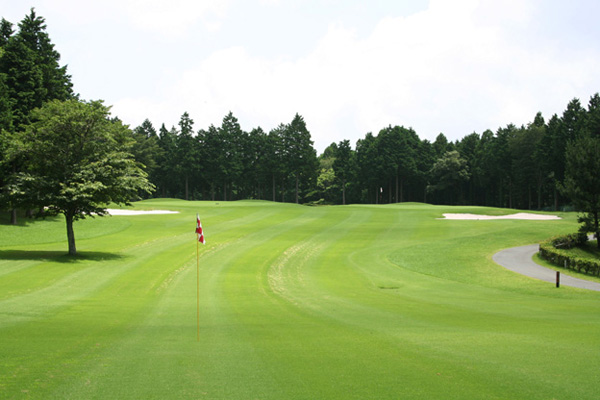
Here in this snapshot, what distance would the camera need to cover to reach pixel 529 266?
32344 millimetres

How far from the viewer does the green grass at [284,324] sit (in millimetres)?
7945

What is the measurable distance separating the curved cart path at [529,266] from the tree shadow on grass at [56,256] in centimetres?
2632

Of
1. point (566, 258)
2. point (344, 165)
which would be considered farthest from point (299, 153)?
point (566, 258)

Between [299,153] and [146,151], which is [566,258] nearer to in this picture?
[299,153]

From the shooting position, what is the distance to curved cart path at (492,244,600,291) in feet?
89.5

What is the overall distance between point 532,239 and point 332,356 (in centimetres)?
4051

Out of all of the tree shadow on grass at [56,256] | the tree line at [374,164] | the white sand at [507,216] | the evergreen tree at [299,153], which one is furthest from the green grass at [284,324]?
the evergreen tree at [299,153]

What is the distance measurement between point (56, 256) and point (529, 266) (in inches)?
1249

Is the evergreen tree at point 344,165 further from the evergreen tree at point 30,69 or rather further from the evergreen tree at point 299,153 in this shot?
the evergreen tree at point 30,69

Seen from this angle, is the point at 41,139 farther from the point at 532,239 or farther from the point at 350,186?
the point at 350,186

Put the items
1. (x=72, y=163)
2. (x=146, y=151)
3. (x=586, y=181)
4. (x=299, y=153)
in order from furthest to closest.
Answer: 1. (x=299, y=153)
2. (x=146, y=151)
3. (x=586, y=181)
4. (x=72, y=163)

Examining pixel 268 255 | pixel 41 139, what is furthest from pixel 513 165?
pixel 41 139

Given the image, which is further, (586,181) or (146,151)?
(146,151)

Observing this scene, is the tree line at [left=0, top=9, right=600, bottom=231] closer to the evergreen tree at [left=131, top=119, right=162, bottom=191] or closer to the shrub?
the evergreen tree at [left=131, top=119, right=162, bottom=191]
